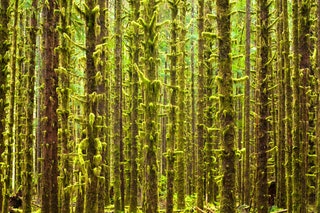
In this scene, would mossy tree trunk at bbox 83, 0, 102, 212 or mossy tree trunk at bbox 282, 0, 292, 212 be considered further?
mossy tree trunk at bbox 282, 0, 292, 212

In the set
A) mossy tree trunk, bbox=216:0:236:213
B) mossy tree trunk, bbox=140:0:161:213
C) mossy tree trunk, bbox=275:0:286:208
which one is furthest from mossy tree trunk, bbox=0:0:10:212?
mossy tree trunk, bbox=275:0:286:208

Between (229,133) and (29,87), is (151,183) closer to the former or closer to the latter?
(229,133)

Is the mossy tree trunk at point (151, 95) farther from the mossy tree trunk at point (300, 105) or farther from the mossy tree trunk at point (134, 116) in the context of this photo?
the mossy tree trunk at point (134, 116)

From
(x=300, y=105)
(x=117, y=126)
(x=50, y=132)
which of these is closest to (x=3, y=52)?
(x=50, y=132)

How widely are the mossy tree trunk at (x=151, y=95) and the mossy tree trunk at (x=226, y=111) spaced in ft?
7.66

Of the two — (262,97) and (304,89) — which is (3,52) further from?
(304,89)

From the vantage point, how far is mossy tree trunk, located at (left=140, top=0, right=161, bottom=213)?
33.0 ft

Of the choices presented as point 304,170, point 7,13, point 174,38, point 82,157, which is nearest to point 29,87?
point 7,13

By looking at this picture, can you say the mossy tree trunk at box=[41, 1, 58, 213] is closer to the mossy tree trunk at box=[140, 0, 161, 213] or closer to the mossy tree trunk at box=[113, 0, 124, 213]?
the mossy tree trunk at box=[140, 0, 161, 213]

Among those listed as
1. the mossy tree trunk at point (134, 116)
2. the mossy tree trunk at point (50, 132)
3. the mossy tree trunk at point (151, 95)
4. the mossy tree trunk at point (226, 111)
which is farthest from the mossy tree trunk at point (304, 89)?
the mossy tree trunk at point (50, 132)

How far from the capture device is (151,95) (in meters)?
10.1

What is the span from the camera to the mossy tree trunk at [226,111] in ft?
26.4

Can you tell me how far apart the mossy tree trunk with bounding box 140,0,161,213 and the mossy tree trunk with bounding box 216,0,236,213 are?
7.66 ft

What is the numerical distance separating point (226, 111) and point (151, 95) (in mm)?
2591
